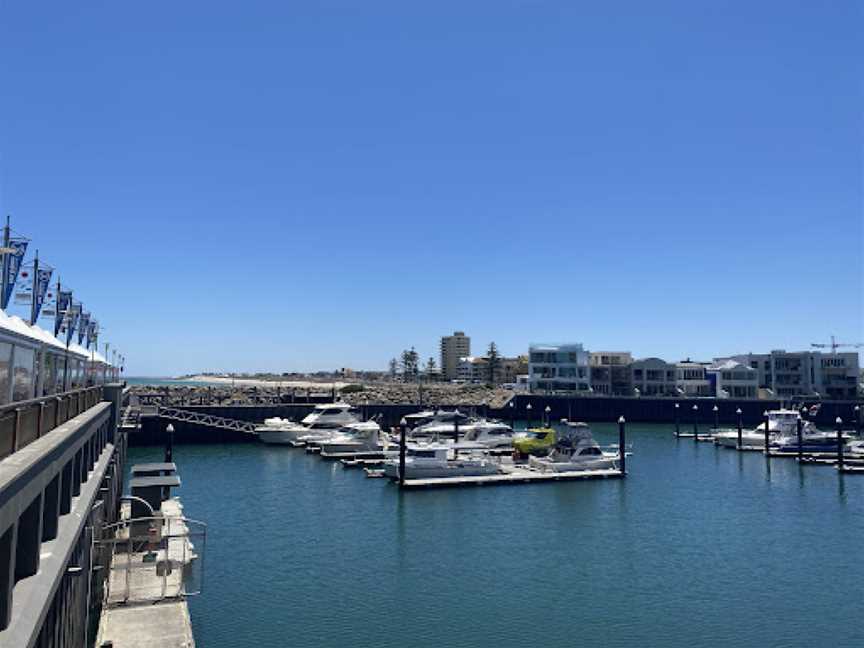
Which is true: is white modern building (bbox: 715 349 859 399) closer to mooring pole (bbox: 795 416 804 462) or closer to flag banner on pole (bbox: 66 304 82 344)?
mooring pole (bbox: 795 416 804 462)

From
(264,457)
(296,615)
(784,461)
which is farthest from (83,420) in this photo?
(784,461)

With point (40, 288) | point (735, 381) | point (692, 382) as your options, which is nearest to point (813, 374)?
point (735, 381)

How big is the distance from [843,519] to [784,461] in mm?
23286

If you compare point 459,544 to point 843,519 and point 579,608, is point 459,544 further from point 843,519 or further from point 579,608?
point 843,519

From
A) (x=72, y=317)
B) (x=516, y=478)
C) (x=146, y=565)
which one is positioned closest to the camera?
(x=146, y=565)

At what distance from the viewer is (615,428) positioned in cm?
9294

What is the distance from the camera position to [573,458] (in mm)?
49562

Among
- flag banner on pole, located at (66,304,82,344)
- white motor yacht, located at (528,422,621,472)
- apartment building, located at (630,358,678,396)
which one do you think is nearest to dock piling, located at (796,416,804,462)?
white motor yacht, located at (528,422,621,472)

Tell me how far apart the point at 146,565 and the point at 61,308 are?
1380 centimetres

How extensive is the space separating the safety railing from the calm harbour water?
32.5 ft

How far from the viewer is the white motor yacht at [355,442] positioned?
58.7m

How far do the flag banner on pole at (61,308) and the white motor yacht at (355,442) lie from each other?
31443mm

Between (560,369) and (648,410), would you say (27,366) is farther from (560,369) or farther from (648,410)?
(560,369)

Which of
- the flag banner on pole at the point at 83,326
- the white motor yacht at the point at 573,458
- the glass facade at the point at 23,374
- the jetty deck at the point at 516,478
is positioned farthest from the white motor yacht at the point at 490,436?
the glass facade at the point at 23,374
